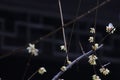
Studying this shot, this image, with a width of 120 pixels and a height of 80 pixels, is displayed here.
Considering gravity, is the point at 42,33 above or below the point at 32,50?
above

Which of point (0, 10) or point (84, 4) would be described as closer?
point (0, 10)

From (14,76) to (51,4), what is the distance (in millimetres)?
1296

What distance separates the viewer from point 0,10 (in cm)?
677

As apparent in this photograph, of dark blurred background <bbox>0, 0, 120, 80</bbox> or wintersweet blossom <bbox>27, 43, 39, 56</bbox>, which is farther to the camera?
dark blurred background <bbox>0, 0, 120, 80</bbox>

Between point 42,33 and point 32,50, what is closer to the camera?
point 32,50

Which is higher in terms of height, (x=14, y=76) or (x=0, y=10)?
(x=0, y=10)

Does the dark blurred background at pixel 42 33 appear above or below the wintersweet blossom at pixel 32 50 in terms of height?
above

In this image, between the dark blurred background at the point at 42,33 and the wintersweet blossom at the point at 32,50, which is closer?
the wintersweet blossom at the point at 32,50

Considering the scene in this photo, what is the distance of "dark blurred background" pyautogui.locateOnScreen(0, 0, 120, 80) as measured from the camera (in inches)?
266

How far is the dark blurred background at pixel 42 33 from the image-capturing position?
677 cm

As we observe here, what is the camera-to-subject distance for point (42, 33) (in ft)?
22.9

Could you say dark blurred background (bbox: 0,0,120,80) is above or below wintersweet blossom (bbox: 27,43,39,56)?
above

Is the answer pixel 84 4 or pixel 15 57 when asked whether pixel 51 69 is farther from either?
pixel 84 4

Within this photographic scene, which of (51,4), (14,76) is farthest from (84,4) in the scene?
(14,76)
